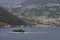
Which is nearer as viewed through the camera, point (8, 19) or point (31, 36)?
point (31, 36)

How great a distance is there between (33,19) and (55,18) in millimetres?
4101

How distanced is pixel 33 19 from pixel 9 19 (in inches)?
157

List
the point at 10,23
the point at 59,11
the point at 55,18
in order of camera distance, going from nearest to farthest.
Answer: the point at 10,23, the point at 55,18, the point at 59,11

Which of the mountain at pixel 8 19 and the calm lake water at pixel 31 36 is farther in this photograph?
the mountain at pixel 8 19

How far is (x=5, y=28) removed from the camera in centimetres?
3347

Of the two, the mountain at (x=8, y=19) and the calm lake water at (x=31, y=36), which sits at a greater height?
the mountain at (x=8, y=19)

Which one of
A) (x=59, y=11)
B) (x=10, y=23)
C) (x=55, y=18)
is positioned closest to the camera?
(x=10, y=23)

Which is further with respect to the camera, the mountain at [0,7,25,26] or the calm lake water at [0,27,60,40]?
the mountain at [0,7,25,26]

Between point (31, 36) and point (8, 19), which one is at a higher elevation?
point (8, 19)

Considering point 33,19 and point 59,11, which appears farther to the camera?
point 59,11

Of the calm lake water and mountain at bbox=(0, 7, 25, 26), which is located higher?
mountain at bbox=(0, 7, 25, 26)

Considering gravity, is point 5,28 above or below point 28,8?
below

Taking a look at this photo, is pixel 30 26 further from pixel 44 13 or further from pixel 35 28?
pixel 44 13

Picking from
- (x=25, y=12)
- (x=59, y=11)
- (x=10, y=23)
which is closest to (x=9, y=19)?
(x=10, y=23)
